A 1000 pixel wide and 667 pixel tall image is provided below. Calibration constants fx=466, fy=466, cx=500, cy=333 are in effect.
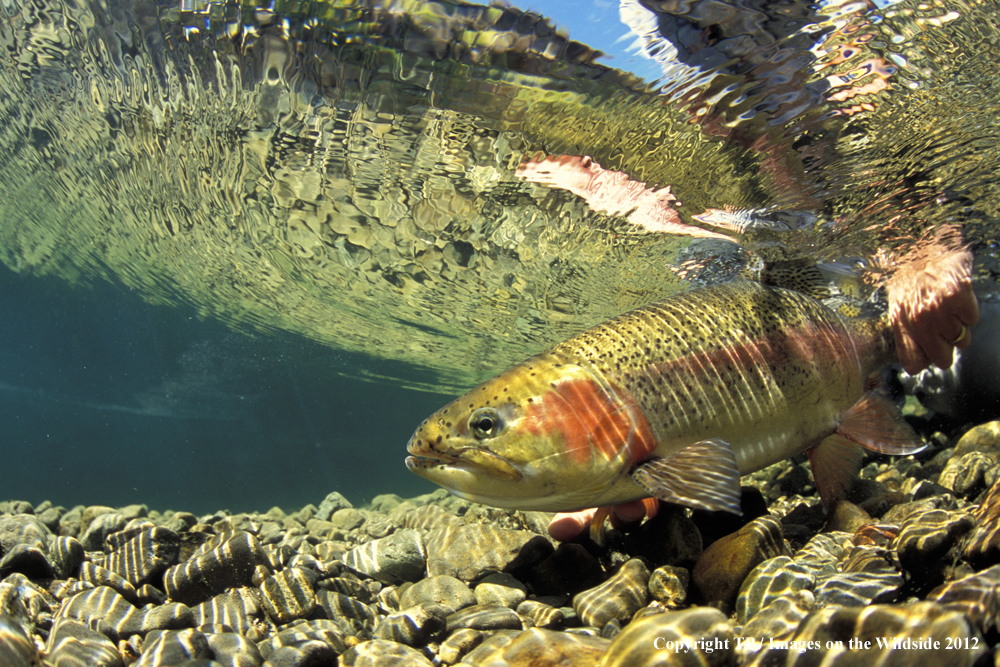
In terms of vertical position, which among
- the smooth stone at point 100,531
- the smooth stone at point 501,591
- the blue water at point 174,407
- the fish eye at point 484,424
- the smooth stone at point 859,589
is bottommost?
the blue water at point 174,407

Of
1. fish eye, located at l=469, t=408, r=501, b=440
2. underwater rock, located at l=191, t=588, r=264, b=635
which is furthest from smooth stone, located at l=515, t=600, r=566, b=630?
underwater rock, located at l=191, t=588, r=264, b=635

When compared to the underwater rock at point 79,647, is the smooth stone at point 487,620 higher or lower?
lower

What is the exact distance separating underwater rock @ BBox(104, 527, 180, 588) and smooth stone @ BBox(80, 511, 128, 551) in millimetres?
959

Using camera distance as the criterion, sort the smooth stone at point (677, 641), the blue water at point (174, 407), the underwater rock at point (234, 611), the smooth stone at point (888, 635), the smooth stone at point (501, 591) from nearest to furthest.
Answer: the smooth stone at point (888, 635)
the smooth stone at point (677, 641)
the underwater rock at point (234, 611)
the smooth stone at point (501, 591)
the blue water at point (174, 407)

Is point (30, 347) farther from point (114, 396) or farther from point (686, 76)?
point (686, 76)

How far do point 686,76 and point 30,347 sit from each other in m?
53.7

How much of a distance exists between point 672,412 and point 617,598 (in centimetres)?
113

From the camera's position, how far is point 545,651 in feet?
6.48

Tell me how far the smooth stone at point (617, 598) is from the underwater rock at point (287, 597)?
1.68 m

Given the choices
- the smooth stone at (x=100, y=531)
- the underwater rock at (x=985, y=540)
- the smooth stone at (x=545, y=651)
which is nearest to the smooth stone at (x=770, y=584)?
the underwater rock at (x=985, y=540)

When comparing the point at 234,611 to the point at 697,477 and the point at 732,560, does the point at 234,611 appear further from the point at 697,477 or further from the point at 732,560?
the point at 732,560

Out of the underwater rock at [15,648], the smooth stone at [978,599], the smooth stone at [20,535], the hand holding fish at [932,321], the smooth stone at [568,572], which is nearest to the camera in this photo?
the smooth stone at [978,599]

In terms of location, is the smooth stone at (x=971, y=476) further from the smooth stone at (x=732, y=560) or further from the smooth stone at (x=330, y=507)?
the smooth stone at (x=330, y=507)

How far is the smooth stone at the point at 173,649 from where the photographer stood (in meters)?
2.08
